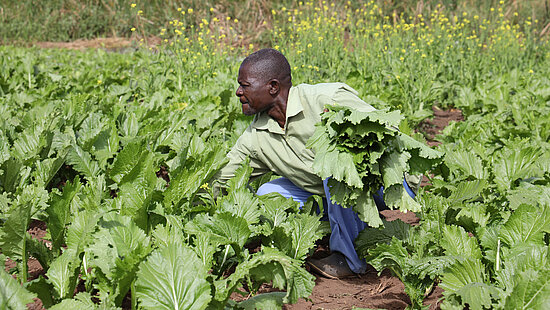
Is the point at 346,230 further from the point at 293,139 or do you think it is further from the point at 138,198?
the point at 138,198

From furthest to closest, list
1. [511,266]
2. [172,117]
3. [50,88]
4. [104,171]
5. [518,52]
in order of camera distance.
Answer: [518,52] → [50,88] → [172,117] → [104,171] → [511,266]

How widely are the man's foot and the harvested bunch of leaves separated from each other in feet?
2.23

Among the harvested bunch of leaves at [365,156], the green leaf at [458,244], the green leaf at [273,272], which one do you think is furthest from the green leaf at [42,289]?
the green leaf at [458,244]

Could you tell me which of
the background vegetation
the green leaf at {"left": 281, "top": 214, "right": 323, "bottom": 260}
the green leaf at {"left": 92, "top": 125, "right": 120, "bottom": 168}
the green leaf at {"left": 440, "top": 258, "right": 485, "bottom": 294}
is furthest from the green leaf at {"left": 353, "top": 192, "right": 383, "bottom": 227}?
the background vegetation

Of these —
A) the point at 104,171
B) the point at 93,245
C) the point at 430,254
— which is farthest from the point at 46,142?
the point at 430,254

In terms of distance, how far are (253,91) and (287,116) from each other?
25cm

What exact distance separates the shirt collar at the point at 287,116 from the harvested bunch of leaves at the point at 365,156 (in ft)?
1.75

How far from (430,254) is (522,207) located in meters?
0.50

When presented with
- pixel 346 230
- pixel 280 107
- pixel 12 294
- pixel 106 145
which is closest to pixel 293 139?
Result: pixel 280 107

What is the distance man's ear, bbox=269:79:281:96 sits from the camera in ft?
11.2

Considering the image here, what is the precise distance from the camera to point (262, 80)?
11.1ft

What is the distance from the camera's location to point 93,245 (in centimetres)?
254

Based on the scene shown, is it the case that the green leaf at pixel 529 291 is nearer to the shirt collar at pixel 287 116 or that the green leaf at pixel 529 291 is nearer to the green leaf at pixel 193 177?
the shirt collar at pixel 287 116

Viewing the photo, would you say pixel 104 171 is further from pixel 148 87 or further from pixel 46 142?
pixel 148 87
